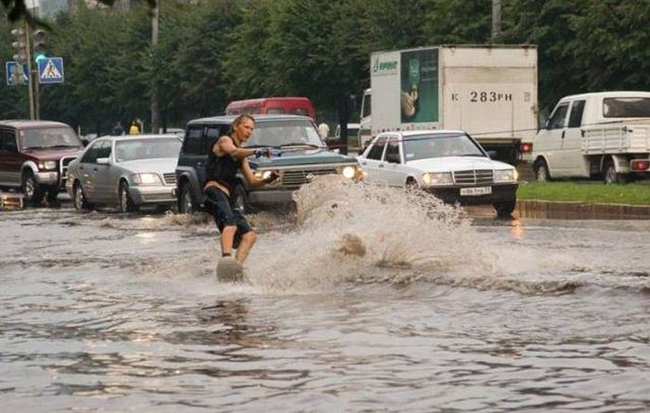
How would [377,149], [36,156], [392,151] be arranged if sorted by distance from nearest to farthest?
1. [392,151]
2. [377,149]
3. [36,156]

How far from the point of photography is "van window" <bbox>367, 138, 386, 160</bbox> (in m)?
29.6

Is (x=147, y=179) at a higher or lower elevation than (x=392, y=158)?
lower

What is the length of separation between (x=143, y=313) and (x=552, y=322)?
354 centimetres

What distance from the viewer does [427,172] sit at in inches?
1072

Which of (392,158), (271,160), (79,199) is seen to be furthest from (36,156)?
(271,160)

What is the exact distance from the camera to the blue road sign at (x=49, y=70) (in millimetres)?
52469

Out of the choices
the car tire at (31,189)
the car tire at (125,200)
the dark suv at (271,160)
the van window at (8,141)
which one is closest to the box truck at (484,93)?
the car tire at (31,189)

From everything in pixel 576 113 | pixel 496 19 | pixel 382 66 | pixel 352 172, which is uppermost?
pixel 496 19

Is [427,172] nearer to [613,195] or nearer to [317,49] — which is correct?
[613,195]

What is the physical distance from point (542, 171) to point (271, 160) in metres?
10.9

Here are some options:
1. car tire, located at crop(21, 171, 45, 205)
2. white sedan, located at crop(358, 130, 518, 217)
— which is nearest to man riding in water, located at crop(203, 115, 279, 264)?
white sedan, located at crop(358, 130, 518, 217)

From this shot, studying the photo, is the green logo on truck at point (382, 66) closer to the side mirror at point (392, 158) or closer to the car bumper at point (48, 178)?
the car bumper at point (48, 178)

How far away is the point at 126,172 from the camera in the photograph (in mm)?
32219

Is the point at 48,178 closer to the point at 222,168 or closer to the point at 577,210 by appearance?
the point at 577,210
